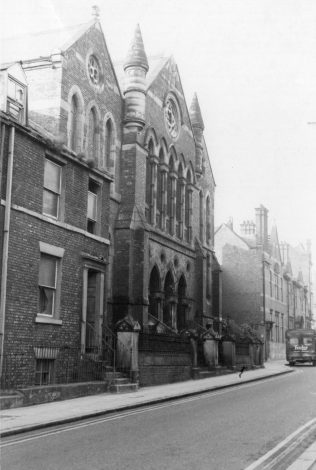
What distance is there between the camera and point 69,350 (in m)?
17.6

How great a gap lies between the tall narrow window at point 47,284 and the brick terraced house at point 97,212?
39 mm

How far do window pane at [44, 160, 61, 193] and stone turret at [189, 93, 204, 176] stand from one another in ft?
59.6

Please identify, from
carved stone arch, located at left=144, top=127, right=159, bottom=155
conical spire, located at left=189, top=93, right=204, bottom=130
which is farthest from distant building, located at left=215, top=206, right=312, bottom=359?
carved stone arch, located at left=144, top=127, right=159, bottom=155

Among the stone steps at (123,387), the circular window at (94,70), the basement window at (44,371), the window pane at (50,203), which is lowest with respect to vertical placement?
the stone steps at (123,387)

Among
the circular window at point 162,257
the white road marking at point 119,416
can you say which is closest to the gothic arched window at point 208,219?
the circular window at point 162,257

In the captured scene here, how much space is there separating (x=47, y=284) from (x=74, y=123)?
32.0 ft

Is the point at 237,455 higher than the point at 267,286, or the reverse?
the point at 267,286

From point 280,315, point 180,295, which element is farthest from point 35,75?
point 280,315

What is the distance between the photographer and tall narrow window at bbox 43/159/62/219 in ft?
57.6

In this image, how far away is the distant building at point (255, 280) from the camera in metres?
53.1

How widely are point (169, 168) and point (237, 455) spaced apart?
24.8 meters

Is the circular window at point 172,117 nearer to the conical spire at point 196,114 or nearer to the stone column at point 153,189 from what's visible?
the conical spire at point 196,114

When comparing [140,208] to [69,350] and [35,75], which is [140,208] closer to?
[35,75]

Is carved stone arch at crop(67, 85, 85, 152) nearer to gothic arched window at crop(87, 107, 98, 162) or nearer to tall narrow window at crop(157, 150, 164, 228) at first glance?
gothic arched window at crop(87, 107, 98, 162)
